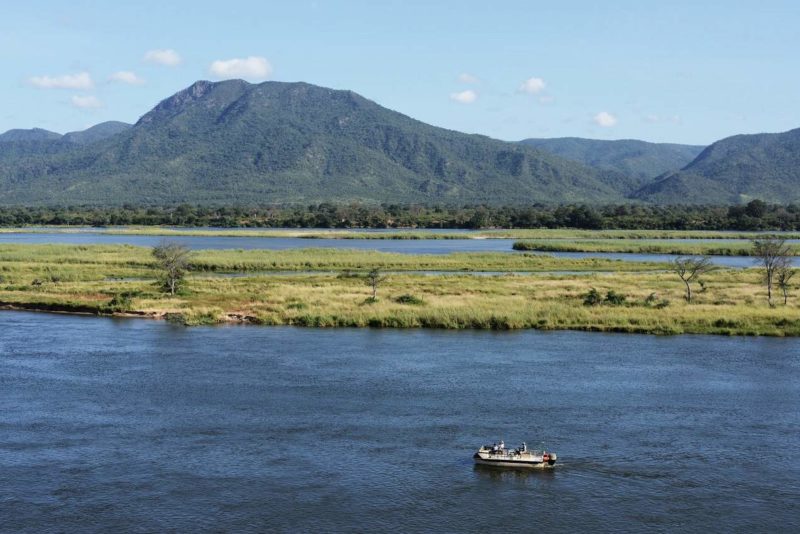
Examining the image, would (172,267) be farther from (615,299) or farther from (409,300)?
(615,299)

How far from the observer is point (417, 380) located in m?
45.0

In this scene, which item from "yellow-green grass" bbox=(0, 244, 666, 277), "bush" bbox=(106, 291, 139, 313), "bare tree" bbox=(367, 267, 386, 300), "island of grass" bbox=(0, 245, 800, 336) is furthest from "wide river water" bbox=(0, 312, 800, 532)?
"yellow-green grass" bbox=(0, 244, 666, 277)

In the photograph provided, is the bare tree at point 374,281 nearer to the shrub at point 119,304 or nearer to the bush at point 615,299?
the bush at point 615,299

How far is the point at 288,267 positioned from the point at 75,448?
7707 centimetres

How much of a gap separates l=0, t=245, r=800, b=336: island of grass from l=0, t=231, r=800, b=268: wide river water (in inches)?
795

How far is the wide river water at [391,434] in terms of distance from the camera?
94.4ft

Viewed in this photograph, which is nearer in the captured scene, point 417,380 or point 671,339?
point 417,380

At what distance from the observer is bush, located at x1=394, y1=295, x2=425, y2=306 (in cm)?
6812

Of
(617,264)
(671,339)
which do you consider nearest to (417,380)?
(671,339)

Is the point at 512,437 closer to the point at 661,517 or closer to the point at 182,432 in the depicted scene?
the point at 661,517

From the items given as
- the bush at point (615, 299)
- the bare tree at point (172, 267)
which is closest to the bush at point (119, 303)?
the bare tree at point (172, 267)

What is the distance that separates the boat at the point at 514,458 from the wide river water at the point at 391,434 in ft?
1.28

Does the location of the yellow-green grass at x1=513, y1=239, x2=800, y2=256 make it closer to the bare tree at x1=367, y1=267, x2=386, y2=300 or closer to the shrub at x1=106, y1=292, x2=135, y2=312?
the bare tree at x1=367, y1=267, x2=386, y2=300

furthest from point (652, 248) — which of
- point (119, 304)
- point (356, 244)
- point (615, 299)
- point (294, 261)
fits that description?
point (119, 304)
